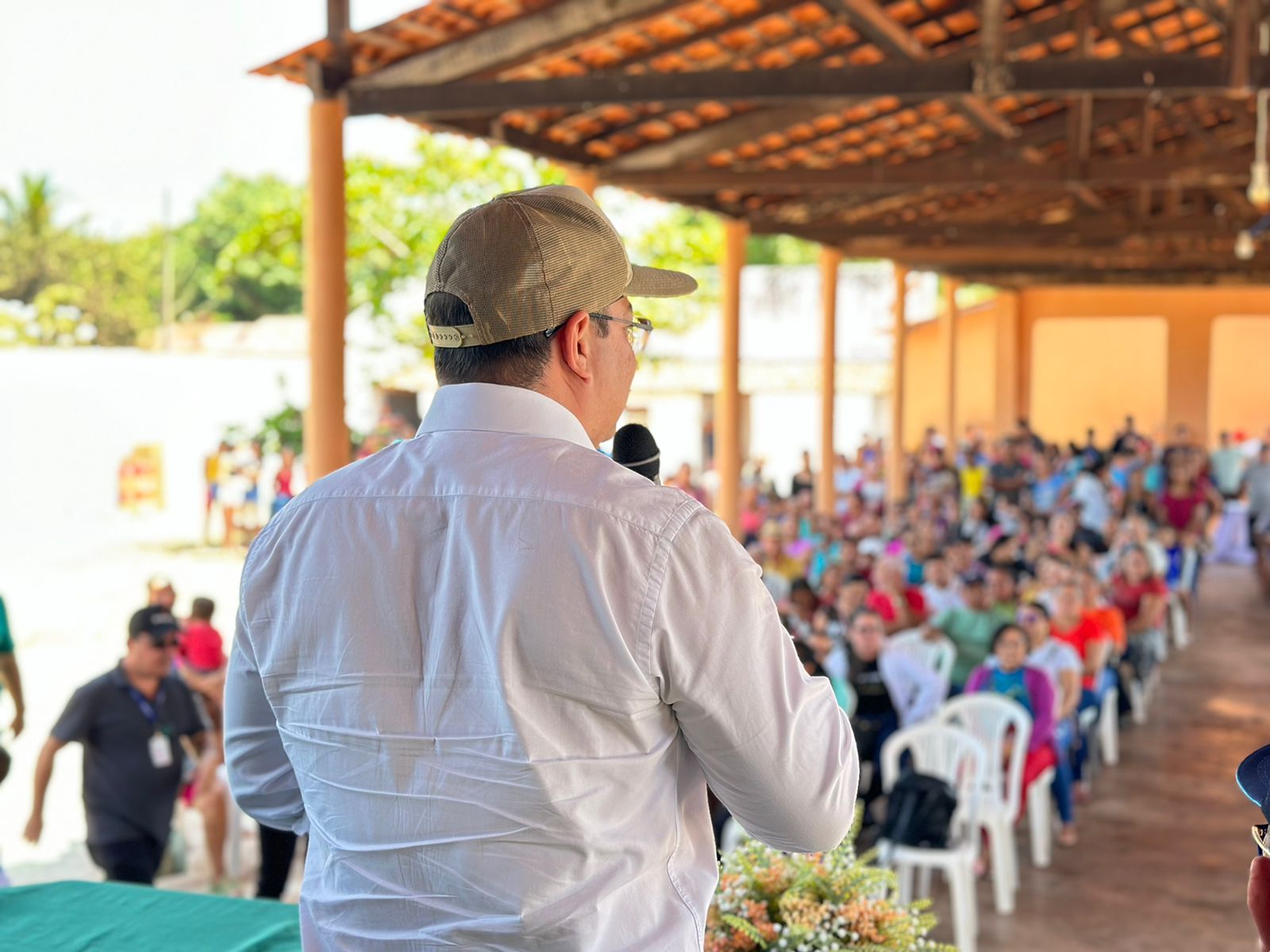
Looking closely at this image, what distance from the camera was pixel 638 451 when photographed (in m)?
1.23

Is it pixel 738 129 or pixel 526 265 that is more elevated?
pixel 738 129

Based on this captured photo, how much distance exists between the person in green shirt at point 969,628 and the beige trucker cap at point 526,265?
5701 mm

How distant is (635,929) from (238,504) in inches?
682

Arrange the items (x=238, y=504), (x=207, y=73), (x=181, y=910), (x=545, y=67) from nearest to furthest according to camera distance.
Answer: (x=181, y=910)
(x=545, y=67)
(x=238, y=504)
(x=207, y=73)

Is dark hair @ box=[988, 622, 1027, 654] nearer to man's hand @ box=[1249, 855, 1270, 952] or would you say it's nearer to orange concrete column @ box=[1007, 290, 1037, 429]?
man's hand @ box=[1249, 855, 1270, 952]

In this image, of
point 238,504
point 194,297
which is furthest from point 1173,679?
point 194,297

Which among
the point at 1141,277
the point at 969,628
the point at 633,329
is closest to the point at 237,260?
the point at 1141,277

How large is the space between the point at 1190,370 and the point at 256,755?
71.7ft

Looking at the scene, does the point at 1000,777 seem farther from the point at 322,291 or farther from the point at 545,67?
the point at 545,67

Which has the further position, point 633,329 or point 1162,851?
point 1162,851

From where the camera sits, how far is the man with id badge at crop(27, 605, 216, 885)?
4.33 metres

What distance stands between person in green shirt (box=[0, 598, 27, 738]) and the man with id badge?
0.63 meters

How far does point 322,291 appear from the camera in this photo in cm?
529

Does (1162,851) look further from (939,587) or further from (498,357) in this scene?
(498,357)
